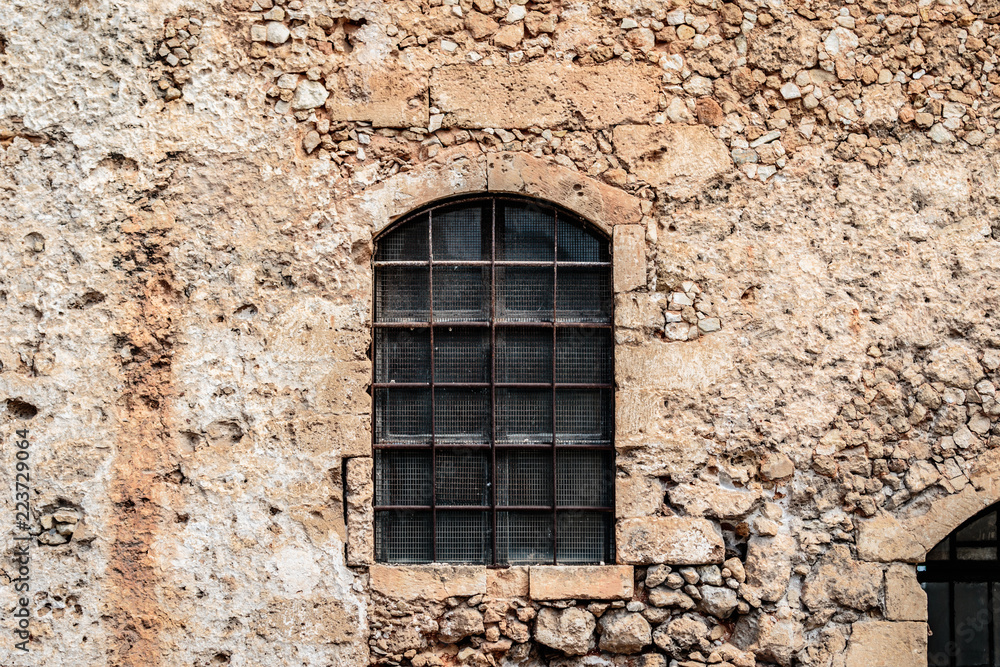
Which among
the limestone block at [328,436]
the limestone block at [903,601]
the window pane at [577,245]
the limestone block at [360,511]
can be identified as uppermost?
the window pane at [577,245]

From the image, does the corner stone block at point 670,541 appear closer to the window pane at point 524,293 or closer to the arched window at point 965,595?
the window pane at point 524,293

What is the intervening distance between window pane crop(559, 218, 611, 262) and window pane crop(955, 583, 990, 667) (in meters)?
2.36

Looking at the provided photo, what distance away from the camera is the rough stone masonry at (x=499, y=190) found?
9.79 ft

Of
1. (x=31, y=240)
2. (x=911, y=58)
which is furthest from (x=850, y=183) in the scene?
(x=31, y=240)

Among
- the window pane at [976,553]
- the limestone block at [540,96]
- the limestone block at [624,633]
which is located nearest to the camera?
the limestone block at [624,633]

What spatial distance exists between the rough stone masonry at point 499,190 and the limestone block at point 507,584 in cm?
1

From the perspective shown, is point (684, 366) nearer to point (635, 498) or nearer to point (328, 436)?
point (635, 498)

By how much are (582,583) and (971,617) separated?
200cm

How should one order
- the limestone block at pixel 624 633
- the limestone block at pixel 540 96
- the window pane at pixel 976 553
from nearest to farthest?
the limestone block at pixel 624 633 < the limestone block at pixel 540 96 < the window pane at pixel 976 553

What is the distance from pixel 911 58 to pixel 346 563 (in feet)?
10.5

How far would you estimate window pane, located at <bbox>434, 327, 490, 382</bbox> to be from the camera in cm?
313

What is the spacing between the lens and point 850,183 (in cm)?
308

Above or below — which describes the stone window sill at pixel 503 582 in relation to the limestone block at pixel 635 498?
below

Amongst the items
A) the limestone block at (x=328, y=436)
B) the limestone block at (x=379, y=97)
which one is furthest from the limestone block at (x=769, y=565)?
the limestone block at (x=379, y=97)
